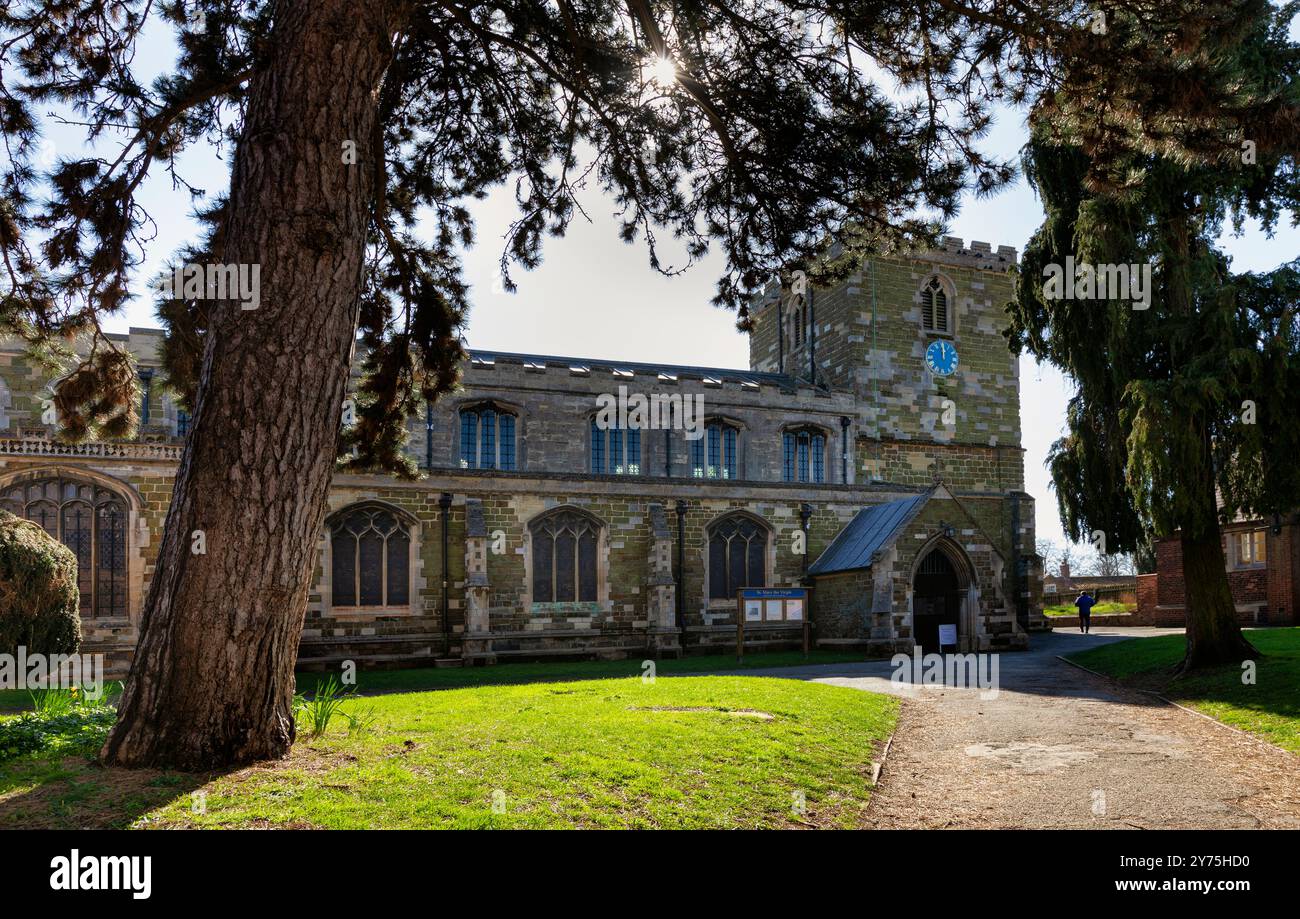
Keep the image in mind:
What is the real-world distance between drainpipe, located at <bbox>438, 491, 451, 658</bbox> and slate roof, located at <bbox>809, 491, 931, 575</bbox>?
10.4m

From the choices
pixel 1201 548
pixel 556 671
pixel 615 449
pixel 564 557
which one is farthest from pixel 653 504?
pixel 1201 548

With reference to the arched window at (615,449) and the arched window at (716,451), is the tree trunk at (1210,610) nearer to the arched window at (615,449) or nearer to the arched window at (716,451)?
the arched window at (716,451)

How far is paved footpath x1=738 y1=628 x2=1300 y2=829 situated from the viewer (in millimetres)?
7418

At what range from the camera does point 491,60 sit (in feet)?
31.6

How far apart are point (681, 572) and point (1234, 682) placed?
14418 mm

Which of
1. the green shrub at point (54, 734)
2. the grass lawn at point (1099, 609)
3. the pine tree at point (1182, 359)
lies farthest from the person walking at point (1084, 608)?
the green shrub at point (54, 734)

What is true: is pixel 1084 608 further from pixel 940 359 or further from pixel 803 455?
pixel 803 455

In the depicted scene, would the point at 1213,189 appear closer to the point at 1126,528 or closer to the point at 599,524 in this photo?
the point at 1126,528

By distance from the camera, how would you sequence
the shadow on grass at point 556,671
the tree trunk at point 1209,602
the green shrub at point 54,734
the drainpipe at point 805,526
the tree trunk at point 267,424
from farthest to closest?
the drainpipe at point 805,526 < the shadow on grass at point 556,671 < the tree trunk at point 1209,602 < the green shrub at point 54,734 < the tree trunk at point 267,424

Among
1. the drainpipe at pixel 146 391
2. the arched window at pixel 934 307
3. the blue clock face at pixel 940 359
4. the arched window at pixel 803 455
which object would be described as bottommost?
the arched window at pixel 803 455

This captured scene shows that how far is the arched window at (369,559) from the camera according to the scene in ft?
76.5

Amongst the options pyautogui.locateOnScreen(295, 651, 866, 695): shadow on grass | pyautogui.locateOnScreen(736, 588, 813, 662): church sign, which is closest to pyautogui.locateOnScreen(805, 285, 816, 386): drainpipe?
pyautogui.locateOnScreen(295, 651, 866, 695): shadow on grass

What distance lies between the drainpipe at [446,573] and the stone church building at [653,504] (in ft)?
0.19
